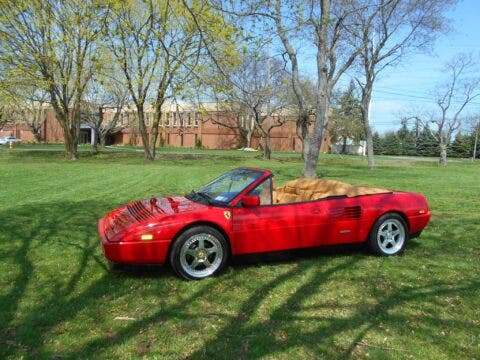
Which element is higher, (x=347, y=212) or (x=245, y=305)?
(x=347, y=212)

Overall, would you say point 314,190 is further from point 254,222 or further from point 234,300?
point 234,300

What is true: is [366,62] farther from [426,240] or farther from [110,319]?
[110,319]

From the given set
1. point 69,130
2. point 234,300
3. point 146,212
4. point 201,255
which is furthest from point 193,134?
point 234,300

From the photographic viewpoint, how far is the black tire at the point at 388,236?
20.0ft

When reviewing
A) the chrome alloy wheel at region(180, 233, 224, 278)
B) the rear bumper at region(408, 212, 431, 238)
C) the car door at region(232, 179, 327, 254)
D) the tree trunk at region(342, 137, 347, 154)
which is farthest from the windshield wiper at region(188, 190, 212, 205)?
the tree trunk at region(342, 137, 347, 154)

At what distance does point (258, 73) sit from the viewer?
1528 inches

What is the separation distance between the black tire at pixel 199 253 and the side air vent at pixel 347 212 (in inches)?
58.8

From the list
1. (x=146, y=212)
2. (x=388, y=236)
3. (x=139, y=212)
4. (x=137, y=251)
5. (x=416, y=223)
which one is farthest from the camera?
(x=416, y=223)

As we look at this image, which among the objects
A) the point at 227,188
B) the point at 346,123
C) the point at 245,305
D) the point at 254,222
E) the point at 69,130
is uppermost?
the point at 346,123

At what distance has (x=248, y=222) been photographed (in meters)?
5.37

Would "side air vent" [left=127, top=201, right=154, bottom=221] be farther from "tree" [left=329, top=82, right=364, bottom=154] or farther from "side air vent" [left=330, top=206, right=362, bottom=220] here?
"tree" [left=329, top=82, right=364, bottom=154]

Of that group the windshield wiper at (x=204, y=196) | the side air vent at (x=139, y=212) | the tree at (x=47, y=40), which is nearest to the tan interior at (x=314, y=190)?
the windshield wiper at (x=204, y=196)

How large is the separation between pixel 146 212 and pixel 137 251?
2.21ft

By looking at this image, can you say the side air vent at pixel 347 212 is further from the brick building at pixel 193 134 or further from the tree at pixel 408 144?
the tree at pixel 408 144
